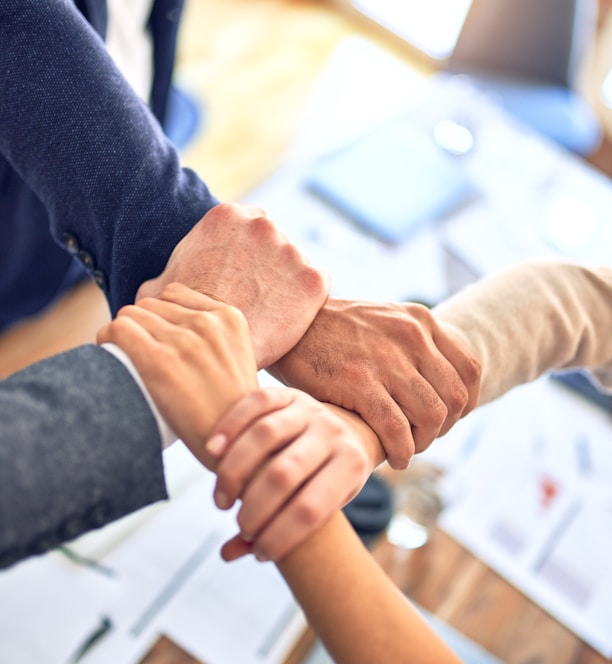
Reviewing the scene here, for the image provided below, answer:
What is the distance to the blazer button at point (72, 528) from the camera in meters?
0.53

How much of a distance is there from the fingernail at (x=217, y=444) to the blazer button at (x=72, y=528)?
0.12 meters

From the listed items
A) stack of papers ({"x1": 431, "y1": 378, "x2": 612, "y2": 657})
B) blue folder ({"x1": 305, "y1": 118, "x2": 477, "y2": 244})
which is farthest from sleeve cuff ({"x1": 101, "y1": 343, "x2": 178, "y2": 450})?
blue folder ({"x1": 305, "y1": 118, "x2": 477, "y2": 244})

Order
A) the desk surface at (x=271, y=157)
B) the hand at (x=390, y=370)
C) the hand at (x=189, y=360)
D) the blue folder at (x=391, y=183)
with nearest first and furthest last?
the hand at (x=189, y=360) → the hand at (x=390, y=370) → the desk surface at (x=271, y=157) → the blue folder at (x=391, y=183)

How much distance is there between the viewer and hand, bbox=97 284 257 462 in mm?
598

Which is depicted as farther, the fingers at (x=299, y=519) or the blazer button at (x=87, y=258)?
the blazer button at (x=87, y=258)

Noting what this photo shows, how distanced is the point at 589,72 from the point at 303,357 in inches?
124

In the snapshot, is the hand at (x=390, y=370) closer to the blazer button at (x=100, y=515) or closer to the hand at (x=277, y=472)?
the hand at (x=277, y=472)

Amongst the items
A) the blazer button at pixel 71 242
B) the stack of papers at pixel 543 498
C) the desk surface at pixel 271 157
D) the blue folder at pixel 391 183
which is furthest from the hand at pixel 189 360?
→ the blue folder at pixel 391 183

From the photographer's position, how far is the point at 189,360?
0.62 metres

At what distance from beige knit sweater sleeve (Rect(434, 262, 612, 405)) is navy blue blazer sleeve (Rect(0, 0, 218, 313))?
15.1 inches

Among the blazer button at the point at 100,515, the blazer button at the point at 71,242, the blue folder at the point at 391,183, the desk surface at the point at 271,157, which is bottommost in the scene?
the desk surface at the point at 271,157

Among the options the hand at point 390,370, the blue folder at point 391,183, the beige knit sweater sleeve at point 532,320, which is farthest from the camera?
the blue folder at point 391,183

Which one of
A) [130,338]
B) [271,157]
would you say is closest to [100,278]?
[130,338]

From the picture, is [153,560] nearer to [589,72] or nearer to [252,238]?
[252,238]
